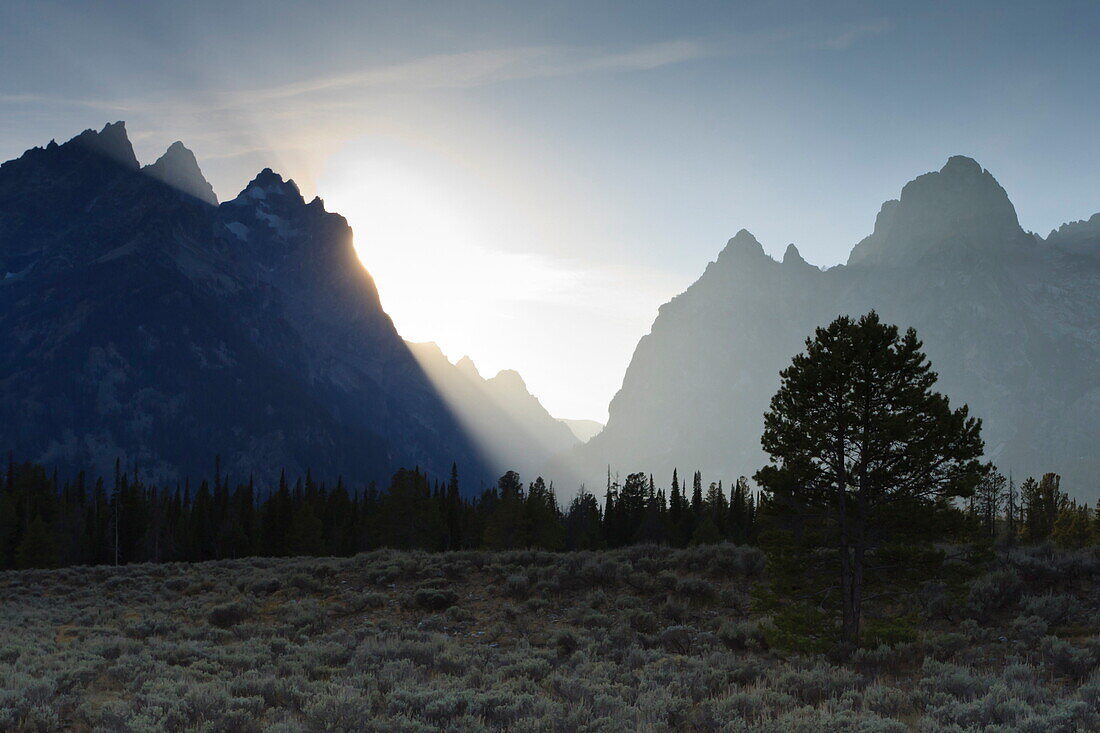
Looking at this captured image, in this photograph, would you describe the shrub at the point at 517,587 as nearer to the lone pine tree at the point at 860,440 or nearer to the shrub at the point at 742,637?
the shrub at the point at 742,637

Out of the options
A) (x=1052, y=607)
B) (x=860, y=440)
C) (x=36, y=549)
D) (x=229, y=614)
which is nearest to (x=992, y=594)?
(x=1052, y=607)

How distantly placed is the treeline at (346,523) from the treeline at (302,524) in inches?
5.7

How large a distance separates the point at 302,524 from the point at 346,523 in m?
17.7

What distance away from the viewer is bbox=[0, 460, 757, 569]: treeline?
7212cm

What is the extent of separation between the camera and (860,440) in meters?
18.8

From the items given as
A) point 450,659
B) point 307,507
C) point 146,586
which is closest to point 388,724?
point 450,659

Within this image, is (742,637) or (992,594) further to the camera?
(992,594)

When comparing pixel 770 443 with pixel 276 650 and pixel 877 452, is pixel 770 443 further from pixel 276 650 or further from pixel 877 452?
pixel 276 650

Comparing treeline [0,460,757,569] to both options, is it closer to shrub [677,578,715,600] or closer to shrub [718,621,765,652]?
shrub [677,578,715,600]

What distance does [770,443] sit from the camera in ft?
64.6

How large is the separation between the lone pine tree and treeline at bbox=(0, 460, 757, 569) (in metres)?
52.4

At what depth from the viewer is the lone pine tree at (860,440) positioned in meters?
17.8

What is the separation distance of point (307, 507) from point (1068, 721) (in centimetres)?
7520

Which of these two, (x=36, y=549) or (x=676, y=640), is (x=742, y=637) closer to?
(x=676, y=640)
